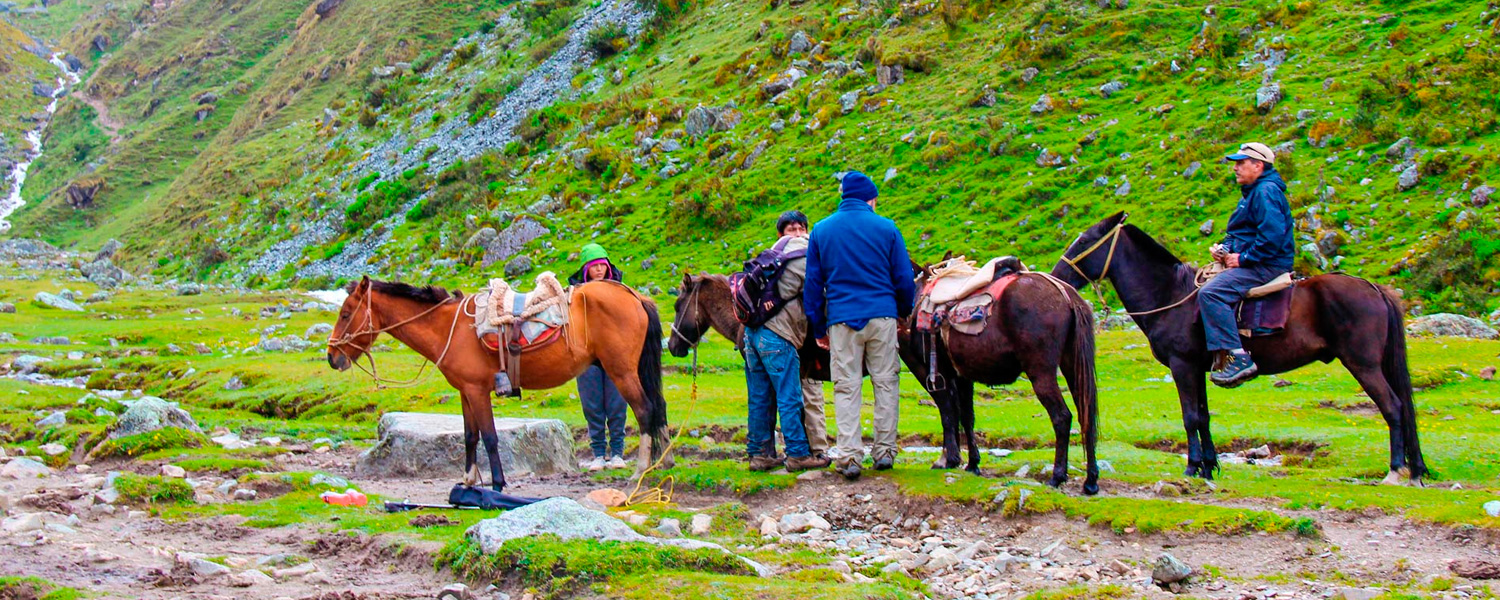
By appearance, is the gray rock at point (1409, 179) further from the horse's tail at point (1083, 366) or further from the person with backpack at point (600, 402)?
the person with backpack at point (600, 402)

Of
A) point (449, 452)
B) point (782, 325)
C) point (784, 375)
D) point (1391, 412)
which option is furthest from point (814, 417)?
point (1391, 412)

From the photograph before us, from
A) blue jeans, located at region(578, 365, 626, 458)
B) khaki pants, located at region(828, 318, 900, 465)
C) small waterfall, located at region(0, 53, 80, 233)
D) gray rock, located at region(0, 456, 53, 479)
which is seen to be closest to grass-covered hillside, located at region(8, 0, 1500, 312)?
blue jeans, located at region(578, 365, 626, 458)

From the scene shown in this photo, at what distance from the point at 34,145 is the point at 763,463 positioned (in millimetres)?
152368

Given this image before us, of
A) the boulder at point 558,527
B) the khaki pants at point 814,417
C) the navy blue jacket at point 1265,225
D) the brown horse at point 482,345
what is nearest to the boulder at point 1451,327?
the navy blue jacket at point 1265,225

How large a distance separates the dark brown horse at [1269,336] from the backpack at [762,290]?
3.18 metres

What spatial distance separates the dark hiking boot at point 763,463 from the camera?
11.3m

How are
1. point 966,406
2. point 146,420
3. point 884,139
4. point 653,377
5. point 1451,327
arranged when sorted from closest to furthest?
point 966,406 < point 653,377 < point 146,420 < point 1451,327 < point 884,139

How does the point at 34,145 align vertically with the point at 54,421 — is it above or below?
above

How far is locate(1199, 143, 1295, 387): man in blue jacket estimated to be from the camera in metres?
10.1

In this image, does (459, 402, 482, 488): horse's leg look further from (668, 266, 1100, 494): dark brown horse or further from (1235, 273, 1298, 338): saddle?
(1235, 273, 1298, 338): saddle

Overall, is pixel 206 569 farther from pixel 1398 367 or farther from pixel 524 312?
pixel 1398 367

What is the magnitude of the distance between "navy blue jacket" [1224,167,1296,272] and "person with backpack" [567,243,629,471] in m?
7.74

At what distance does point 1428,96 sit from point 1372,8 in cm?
811

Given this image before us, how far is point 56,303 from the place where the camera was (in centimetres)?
4172
